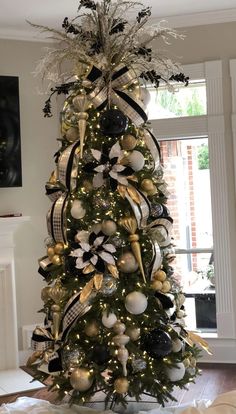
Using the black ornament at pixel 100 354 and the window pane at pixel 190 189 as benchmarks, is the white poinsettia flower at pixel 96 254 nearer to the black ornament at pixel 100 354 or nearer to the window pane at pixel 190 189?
the black ornament at pixel 100 354

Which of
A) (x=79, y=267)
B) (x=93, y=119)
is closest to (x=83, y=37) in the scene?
(x=93, y=119)

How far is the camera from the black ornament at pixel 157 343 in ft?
7.93

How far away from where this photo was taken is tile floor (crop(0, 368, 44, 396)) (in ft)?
13.1

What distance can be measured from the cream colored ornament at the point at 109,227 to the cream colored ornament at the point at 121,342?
1.29ft

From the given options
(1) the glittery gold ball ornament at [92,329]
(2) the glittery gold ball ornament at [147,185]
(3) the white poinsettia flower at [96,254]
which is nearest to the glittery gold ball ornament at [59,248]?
(3) the white poinsettia flower at [96,254]

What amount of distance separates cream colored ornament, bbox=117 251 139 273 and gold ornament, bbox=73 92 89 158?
19.5 inches

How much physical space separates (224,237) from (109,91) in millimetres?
2242

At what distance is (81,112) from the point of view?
2.56 meters

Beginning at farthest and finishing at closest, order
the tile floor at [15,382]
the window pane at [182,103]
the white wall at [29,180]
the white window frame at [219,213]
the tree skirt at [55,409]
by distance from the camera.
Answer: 1. the white wall at [29,180]
2. the window pane at [182,103]
3. the white window frame at [219,213]
4. the tile floor at [15,382]
5. the tree skirt at [55,409]

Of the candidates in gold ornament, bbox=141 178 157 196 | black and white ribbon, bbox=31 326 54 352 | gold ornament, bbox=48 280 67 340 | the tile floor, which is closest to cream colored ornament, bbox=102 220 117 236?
gold ornament, bbox=141 178 157 196

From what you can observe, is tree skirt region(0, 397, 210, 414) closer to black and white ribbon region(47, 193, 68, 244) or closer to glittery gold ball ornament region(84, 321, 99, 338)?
glittery gold ball ornament region(84, 321, 99, 338)

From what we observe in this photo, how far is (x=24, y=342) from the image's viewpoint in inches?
185

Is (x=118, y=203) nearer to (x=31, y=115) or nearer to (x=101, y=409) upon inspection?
(x=101, y=409)

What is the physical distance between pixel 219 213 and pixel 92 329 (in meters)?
2.31
